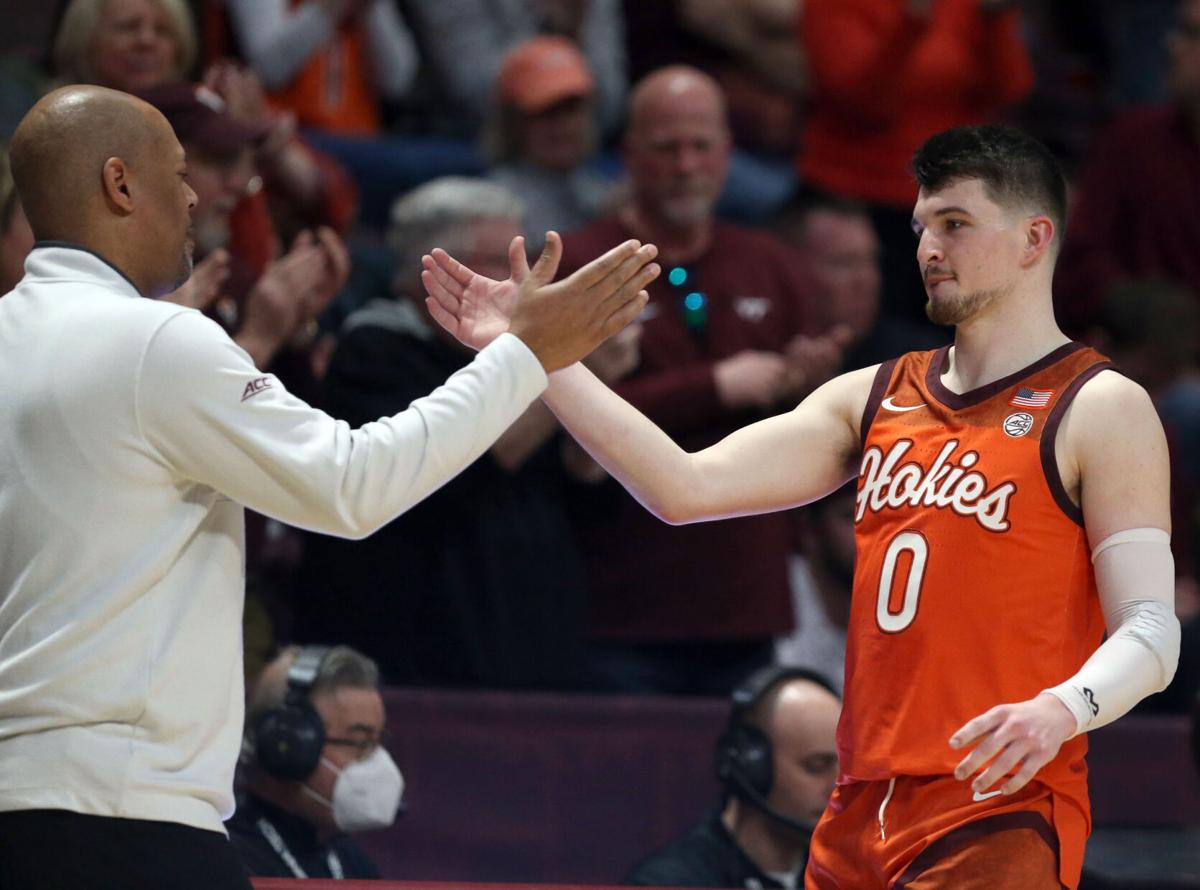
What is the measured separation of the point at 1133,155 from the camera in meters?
7.16

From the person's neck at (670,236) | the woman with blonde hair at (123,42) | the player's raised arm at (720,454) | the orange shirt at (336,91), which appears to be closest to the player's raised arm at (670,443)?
the player's raised arm at (720,454)

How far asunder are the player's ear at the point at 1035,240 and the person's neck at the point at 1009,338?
0.06 m

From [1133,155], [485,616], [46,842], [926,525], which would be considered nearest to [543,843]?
[485,616]

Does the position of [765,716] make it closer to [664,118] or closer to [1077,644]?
[1077,644]

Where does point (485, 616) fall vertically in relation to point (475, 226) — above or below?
below

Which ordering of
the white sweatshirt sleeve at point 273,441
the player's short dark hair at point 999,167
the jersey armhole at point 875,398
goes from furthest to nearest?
1. the jersey armhole at point 875,398
2. the player's short dark hair at point 999,167
3. the white sweatshirt sleeve at point 273,441

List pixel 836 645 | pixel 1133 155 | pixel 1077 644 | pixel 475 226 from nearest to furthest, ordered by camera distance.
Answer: pixel 1077 644
pixel 475 226
pixel 836 645
pixel 1133 155

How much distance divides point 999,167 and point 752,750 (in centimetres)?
179

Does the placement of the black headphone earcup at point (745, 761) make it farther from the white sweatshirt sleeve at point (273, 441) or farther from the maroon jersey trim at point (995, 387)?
the white sweatshirt sleeve at point (273, 441)

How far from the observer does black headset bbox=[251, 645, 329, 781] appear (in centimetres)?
408

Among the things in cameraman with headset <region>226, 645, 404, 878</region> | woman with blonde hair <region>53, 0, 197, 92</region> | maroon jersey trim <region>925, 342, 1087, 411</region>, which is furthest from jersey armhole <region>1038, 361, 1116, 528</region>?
woman with blonde hair <region>53, 0, 197, 92</region>

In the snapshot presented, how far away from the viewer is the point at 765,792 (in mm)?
4492

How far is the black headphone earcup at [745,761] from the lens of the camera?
4480mm

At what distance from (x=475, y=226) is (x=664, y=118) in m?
0.92
